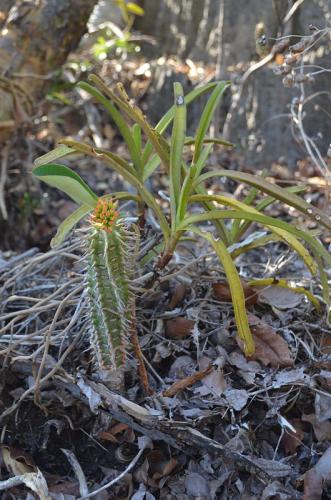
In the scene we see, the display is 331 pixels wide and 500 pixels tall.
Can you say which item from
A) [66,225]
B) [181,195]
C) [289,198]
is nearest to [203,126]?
[181,195]

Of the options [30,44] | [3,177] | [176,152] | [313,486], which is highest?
[30,44]

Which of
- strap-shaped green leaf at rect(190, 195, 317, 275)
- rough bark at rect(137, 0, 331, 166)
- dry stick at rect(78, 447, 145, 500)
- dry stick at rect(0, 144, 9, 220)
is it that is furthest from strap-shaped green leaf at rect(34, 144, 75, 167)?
rough bark at rect(137, 0, 331, 166)

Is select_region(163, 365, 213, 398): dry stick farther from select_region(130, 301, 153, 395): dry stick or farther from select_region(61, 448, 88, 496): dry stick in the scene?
select_region(61, 448, 88, 496): dry stick

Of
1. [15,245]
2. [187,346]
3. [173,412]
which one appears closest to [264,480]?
[173,412]

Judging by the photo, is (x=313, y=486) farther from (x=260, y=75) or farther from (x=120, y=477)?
(x=260, y=75)

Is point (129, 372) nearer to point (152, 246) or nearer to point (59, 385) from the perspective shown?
point (59, 385)
